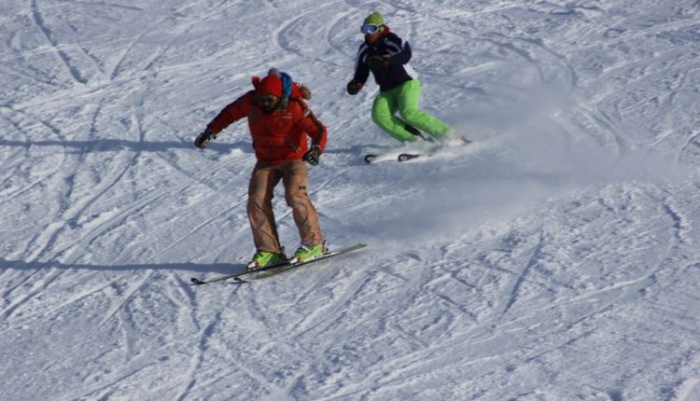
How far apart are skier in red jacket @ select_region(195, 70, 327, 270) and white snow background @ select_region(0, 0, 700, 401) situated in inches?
10.0

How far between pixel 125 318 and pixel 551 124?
5222 millimetres

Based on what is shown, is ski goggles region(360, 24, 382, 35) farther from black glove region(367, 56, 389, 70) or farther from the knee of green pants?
the knee of green pants

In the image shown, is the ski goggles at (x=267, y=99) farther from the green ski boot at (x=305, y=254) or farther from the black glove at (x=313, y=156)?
the green ski boot at (x=305, y=254)

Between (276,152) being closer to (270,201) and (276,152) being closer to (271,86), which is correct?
(270,201)

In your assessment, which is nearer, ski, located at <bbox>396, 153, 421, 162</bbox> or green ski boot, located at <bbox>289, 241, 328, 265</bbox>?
green ski boot, located at <bbox>289, 241, 328, 265</bbox>

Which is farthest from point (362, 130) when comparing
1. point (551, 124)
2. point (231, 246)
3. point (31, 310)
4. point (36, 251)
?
point (31, 310)

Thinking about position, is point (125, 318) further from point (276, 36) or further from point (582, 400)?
point (276, 36)

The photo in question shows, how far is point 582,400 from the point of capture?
6.68m

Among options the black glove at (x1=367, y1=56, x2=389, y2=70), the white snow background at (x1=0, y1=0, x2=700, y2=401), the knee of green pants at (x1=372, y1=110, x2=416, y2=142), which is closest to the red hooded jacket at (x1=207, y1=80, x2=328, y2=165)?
the white snow background at (x1=0, y1=0, x2=700, y2=401)

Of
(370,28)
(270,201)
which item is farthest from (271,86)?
(370,28)

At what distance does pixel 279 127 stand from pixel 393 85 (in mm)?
2814

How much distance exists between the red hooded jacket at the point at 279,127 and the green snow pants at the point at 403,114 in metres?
2.57

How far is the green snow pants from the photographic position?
11266mm

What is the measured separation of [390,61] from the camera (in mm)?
10992
